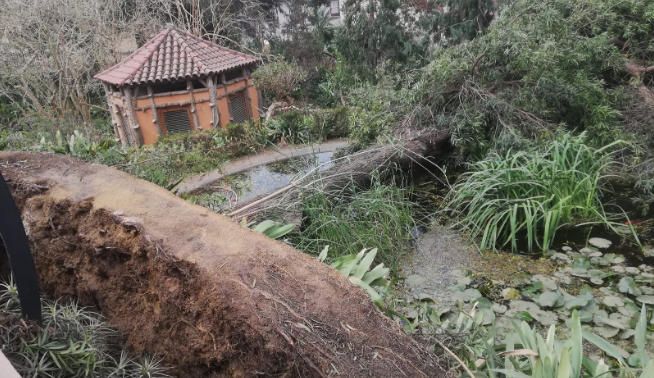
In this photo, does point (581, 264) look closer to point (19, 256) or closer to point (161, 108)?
point (19, 256)

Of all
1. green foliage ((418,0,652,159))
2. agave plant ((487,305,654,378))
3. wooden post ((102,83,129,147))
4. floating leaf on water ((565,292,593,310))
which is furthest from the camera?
wooden post ((102,83,129,147))

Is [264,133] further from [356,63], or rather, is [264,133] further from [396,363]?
[396,363]

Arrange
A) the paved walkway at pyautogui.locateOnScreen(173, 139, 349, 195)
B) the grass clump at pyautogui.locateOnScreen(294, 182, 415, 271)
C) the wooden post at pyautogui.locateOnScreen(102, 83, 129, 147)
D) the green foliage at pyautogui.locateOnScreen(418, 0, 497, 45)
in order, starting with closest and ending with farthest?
1. the grass clump at pyautogui.locateOnScreen(294, 182, 415, 271)
2. the paved walkway at pyautogui.locateOnScreen(173, 139, 349, 195)
3. the wooden post at pyautogui.locateOnScreen(102, 83, 129, 147)
4. the green foliage at pyautogui.locateOnScreen(418, 0, 497, 45)

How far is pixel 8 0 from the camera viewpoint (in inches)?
350

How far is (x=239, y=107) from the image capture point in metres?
9.77

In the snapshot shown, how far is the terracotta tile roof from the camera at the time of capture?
26.6 feet

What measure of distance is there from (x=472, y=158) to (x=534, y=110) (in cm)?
92

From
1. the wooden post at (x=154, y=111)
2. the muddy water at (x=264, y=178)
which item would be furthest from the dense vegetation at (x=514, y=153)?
the wooden post at (x=154, y=111)

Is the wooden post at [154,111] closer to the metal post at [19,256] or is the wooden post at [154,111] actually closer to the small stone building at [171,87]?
the small stone building at [171,87]

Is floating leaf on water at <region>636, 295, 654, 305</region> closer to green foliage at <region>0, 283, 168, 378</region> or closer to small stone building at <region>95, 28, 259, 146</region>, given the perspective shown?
green foliage at <region>0, 283, 168, 378</region>

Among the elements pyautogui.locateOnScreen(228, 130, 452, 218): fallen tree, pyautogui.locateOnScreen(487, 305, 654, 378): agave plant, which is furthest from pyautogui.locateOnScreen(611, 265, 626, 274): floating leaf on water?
pyautogui.locateOnScreen(228, 130, 452, 218): fallen tree

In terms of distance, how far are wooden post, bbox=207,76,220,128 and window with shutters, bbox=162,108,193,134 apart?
1.63 ft

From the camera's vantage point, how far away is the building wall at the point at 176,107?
330 inches

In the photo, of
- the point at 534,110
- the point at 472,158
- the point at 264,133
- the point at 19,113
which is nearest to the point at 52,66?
the point at 19,113
